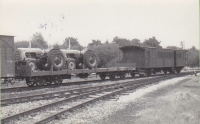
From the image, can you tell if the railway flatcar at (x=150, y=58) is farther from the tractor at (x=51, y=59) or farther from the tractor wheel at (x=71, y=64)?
the tractor wheel at (x=71, y=64)

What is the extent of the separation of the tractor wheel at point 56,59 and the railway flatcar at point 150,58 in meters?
9.67

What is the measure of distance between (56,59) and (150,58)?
37.6 feet

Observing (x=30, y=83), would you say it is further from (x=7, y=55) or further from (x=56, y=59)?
(x=7, y=55)

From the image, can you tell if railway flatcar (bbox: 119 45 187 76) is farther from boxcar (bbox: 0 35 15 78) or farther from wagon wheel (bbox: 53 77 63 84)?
boxcar (bbox: 0 35 15 78)

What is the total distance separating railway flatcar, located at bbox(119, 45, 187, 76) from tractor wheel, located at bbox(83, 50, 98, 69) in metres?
6.28

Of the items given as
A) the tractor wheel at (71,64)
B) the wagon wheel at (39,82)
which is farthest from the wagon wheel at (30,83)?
the tractor wheel at (71,64)

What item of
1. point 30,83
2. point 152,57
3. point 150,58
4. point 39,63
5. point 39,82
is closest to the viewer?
point 39,82

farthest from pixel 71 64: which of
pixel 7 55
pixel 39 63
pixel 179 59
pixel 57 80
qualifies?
pixel 179 59

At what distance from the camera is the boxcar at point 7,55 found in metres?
12.5

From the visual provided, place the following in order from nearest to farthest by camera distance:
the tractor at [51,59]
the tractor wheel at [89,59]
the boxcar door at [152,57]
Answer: the tractor at [51,59]
the tractor wheel at [89,59]
the boxcar door at [152,57]

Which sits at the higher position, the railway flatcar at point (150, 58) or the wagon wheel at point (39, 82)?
the railway flatcar at point (150, 58)

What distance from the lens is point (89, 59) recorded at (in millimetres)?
18609

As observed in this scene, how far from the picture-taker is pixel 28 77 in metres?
14.3

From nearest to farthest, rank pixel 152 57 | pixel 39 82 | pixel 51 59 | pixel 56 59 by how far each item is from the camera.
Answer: pixel 39 82 < pixel 51 59 < pixel 56 59 < pixel 152 57
